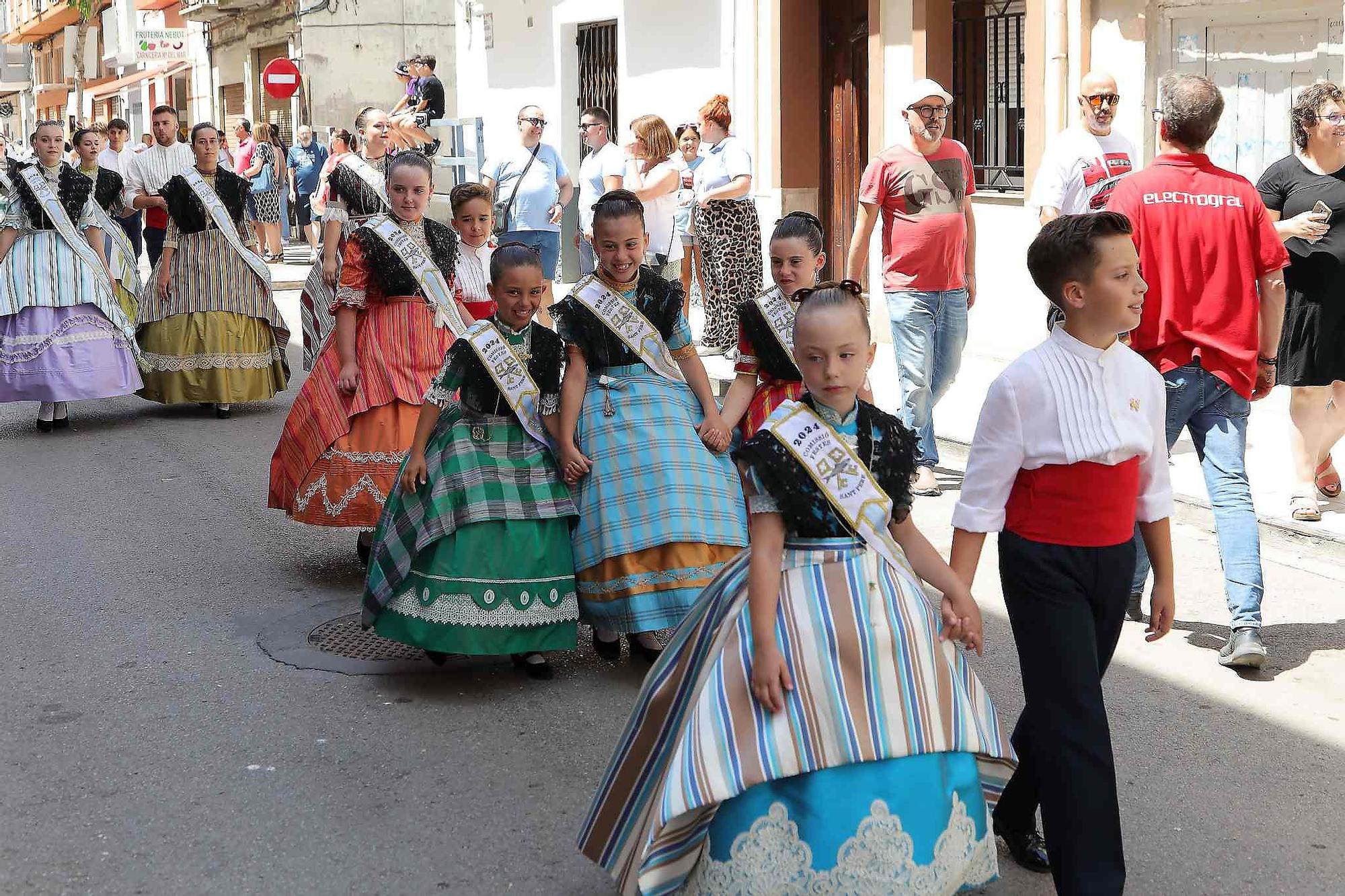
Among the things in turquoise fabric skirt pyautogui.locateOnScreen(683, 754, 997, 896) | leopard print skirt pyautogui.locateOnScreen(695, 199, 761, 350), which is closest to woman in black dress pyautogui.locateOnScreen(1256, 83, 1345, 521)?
turquoise fabric skirt pyautogui.locateOnScreen(683, 754, 997, 896)

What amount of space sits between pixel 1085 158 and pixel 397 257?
11.3ft

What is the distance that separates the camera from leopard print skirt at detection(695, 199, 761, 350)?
11742mm

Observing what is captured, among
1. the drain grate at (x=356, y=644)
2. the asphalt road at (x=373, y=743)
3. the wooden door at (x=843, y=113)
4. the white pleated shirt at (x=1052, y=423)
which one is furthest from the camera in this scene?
the wooden door at (x=843, y=113)

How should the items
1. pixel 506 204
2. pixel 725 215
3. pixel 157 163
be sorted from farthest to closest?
pixel 506 204, pixel 157 163, pixel 725 215

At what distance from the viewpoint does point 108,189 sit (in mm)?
10422

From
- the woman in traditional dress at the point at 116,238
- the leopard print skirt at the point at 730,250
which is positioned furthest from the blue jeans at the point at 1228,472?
the woman in traditional dress at the point at 116,238

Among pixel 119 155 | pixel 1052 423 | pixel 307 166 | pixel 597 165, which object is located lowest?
pixel 1052 423

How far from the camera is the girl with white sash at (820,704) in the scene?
9.82 feet

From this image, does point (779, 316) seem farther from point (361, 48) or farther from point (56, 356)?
point (361, 48)

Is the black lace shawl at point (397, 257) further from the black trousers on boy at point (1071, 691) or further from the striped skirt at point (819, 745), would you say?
the black trousers on boy at point (1071, 691)

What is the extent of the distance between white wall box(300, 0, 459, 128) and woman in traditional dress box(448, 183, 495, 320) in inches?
808

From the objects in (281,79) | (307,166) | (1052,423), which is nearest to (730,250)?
(1052,423)

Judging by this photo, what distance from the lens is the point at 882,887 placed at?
9.74ft

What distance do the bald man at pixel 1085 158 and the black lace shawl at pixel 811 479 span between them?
185 inches
